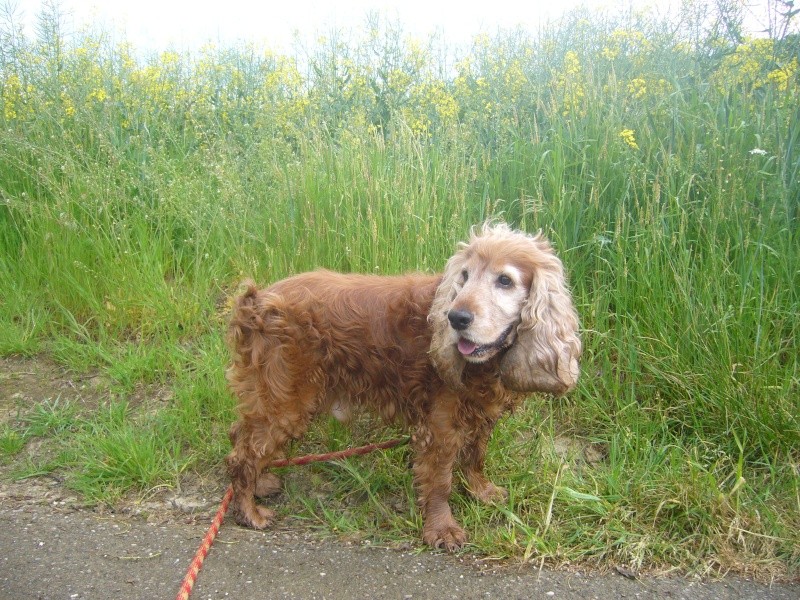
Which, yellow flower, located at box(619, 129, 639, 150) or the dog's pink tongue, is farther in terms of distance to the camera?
yellow flower, located at box(619, 129, 639, 150)

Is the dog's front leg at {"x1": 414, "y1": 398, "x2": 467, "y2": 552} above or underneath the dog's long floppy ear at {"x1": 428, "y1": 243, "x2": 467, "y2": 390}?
underneath

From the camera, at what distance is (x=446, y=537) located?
→ 315 cm

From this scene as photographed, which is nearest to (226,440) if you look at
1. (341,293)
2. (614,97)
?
(341,293)

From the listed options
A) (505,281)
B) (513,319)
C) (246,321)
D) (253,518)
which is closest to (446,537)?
(253,518)

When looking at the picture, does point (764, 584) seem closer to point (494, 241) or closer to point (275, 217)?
point (494, 241)

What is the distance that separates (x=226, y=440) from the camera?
3.85 m

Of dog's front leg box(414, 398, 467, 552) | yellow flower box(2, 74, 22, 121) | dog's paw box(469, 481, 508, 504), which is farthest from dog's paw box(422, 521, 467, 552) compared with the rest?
yellow flower box(2, 74, 22, 121)

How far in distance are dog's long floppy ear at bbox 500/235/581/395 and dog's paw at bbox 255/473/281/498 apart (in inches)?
55.8

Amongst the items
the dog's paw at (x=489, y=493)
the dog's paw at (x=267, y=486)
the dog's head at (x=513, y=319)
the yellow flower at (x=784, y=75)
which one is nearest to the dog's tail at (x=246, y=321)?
the dog's paw at (x=267, y=486)

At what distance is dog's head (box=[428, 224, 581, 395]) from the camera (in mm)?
2879

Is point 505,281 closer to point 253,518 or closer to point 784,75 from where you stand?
point 253,518

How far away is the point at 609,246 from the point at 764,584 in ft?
6.98

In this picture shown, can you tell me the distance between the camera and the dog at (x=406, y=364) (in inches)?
117

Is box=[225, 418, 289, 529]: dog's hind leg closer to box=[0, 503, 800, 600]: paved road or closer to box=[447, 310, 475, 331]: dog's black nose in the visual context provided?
box=[0, 503, 800, 600]: paved road
